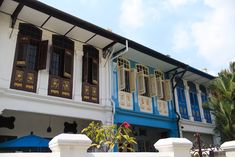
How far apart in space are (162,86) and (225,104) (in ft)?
10.4

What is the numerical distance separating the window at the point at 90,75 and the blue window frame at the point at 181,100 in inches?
218

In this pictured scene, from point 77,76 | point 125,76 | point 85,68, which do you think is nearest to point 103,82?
point 85,68

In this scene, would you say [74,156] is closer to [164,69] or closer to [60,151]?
[60,151]

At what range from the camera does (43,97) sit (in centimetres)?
773

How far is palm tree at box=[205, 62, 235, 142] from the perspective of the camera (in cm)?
1193

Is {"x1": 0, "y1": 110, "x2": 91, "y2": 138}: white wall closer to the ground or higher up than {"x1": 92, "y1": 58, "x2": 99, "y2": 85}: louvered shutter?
closer to the ground

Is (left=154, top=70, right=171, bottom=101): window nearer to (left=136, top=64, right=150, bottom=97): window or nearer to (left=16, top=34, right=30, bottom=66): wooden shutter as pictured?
(left=136, top=64, right=150, bottom=97): window

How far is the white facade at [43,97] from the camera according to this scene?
7.23 meters

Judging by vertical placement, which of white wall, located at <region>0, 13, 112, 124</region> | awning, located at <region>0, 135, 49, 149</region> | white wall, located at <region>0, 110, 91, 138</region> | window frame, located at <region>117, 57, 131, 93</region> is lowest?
awning, located at <region>0, 135, 49, 149</region>

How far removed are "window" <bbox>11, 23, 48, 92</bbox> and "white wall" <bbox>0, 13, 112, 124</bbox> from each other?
Result: 0.50 feet

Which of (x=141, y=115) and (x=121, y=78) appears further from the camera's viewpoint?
(x=141, y=115)

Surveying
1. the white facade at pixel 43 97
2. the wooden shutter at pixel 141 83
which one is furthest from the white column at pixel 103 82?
the wooden shutter at pixel 141 83

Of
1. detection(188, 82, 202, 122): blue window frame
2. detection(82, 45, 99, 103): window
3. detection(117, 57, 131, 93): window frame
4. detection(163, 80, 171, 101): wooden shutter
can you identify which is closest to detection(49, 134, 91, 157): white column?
detection(82, 45, 99, 103): window

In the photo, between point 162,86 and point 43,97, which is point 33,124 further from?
point 162,86
